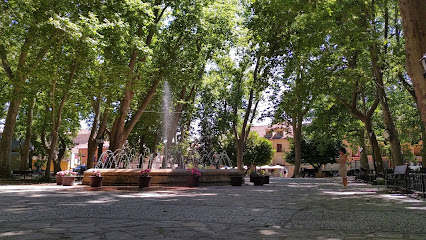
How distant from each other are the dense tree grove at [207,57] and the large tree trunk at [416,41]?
0.02 m

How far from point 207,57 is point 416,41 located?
761 inches

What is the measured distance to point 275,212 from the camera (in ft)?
21.9

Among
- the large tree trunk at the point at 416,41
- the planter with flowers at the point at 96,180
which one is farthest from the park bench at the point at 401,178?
the planter with flowers at the point at 96,180

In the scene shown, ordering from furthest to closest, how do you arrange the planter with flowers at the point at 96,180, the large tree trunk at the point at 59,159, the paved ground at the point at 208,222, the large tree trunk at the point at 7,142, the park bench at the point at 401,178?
the large tree trunk at the point at 59,159, the large tree trunk at the point at 7,142, the planter with flowers at the point at 96,180, the park bench at the point at 401,178, the paved ground at the point at 208,222

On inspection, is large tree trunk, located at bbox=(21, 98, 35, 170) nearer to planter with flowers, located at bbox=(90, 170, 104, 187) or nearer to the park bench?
planter with flowers, located at bbox=(90, 170, 104, 187)

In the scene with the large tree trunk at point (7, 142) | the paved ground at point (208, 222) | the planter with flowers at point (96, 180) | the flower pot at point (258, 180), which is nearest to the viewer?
the paved ground at point (208, 222)

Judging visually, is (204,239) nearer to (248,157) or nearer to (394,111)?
(394,111)

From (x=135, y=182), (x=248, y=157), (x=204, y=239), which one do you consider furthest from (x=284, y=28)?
(x=248, y=157)

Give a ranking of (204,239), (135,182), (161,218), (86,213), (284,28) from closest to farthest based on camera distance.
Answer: (204,239)
(161,218)
(86,213)
(284,28)
(135,182)

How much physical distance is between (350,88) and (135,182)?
12569mm

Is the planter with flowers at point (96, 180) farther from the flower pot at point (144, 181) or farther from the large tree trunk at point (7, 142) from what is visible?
the large tree trunk at point (7, 142)

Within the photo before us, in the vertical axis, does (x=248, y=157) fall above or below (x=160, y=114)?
below

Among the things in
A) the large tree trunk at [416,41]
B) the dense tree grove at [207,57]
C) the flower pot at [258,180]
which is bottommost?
the flower pot at [258,180]

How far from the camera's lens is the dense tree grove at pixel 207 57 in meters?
14.0
